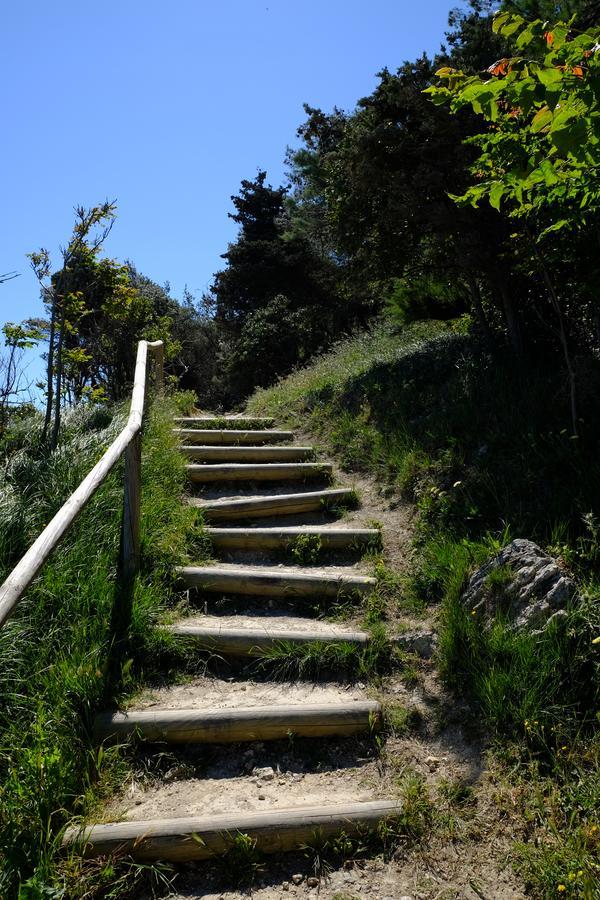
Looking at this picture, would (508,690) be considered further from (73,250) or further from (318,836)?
(73,250)

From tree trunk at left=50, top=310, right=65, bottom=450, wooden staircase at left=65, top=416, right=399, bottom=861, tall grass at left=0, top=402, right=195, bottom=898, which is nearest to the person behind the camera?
tall grass at left=0, top=402, right=195, bottom=898

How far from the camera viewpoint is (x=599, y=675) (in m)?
2.60

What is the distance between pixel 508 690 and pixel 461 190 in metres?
5.24

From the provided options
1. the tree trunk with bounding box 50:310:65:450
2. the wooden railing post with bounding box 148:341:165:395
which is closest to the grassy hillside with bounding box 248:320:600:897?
the wooden railing post with bounding box 148:341:165:395

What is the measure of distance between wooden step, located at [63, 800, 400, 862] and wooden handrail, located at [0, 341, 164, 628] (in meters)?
0.98

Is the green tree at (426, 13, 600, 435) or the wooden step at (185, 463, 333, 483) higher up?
the green tree at (426, 13, 600, 435)

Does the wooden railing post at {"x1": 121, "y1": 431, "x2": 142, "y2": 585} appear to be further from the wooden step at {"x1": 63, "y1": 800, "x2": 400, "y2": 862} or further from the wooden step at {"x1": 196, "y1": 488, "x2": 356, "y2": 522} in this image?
the wooden step at {"x1": 63, "y1": 800, "x2": 400, "y2": 862}

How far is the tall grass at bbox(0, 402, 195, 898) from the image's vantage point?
7.07 feet

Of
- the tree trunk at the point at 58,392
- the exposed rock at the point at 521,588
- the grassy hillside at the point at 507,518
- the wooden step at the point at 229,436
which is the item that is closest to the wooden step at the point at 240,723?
the grassy hillside at the point at 507,518

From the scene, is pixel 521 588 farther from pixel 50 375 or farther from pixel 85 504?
pixel 50 375

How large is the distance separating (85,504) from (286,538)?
1875 mm

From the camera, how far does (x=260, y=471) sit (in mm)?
5520

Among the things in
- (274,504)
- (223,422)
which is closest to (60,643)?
(274,504)

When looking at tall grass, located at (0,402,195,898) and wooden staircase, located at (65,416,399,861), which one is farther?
wooden staircase, located at (65,416,399,861)
